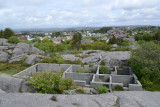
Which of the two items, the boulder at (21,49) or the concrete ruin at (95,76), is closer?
the concrete ruin at (95,76)

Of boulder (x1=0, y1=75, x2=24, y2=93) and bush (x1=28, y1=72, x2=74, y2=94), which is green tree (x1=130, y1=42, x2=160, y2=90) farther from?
boulder (x1=0, y1=75, x2=24, y2=93)

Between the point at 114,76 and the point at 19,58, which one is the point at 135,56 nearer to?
the point at 114,76

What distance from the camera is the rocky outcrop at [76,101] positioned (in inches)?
191

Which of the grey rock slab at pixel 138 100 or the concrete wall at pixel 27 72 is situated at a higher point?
the grey rock slab at pixel 138 100

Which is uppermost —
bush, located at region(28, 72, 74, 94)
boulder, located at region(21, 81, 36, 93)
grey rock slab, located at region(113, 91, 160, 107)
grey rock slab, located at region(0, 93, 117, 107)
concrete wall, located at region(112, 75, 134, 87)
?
grey rock slab, located at region(0, 93, 117, 107)

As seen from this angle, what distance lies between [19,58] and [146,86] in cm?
1823

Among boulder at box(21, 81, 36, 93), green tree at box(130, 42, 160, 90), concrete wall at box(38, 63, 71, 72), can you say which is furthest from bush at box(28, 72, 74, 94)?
green tree at box(130, 42, 160, 90)

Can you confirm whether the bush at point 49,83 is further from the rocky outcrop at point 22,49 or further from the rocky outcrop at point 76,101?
the rocky outcrop at point 22,49

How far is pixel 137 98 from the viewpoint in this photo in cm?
550

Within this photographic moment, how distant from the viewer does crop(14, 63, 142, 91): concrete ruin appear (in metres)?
12.0

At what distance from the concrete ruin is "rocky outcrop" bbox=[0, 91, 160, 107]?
6.23 m

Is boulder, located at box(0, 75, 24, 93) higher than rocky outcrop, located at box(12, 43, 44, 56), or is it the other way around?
rocky outcrop, located at box(12, 43, 44, 56)

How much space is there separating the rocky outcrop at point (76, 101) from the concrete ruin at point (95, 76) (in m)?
6.23

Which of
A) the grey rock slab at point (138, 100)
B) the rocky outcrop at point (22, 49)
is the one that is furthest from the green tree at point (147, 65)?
the rocky outcrop at point (22, 49)
